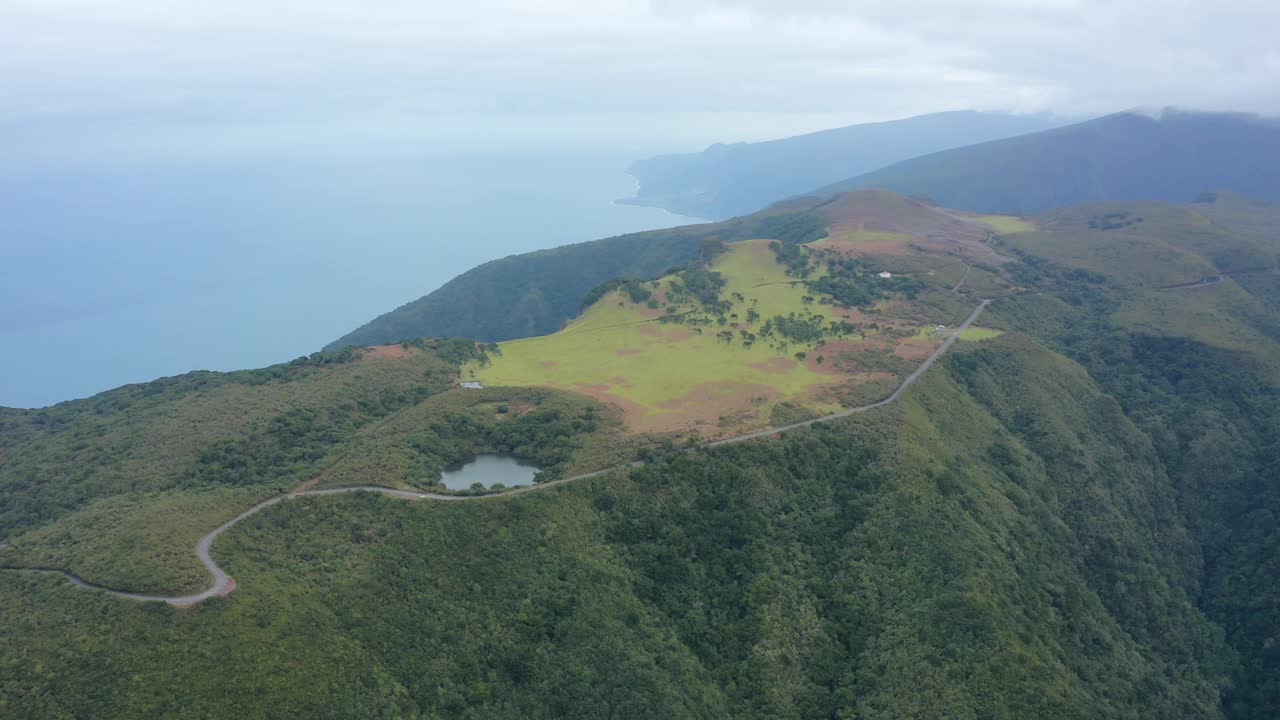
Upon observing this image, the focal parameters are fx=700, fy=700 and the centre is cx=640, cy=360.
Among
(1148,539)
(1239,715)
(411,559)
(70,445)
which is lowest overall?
(1239,715)

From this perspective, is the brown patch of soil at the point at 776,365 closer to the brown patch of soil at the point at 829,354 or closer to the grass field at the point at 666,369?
the grass field at the point at 666,369

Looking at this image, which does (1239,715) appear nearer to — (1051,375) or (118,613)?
(1051,375)

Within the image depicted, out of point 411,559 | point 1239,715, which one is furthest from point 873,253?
point 411,559

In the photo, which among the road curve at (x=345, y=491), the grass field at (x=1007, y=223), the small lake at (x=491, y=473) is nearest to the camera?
the road curve at (x=345, y=491)

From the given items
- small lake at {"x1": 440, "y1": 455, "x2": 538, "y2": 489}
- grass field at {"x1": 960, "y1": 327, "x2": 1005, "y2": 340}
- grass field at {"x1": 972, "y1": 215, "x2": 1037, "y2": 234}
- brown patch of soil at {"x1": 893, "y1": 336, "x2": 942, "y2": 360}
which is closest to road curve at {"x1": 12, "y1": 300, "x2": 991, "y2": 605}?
brown patch of soil at {"x1": 893, "y1": 336, "x2": 942, "y2": 360}

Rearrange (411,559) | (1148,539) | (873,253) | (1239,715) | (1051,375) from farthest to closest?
(873,253), (1051,375), (1148,539), (1239,715), (411,559)

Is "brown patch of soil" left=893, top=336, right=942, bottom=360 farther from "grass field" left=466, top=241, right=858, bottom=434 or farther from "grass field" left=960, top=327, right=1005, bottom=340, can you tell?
"grass field" left=466, top=241, right=858, bottom=434

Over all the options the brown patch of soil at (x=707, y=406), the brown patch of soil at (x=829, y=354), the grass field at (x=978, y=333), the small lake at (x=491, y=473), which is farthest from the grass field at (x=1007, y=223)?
the small lake at (x=491, y=473)
